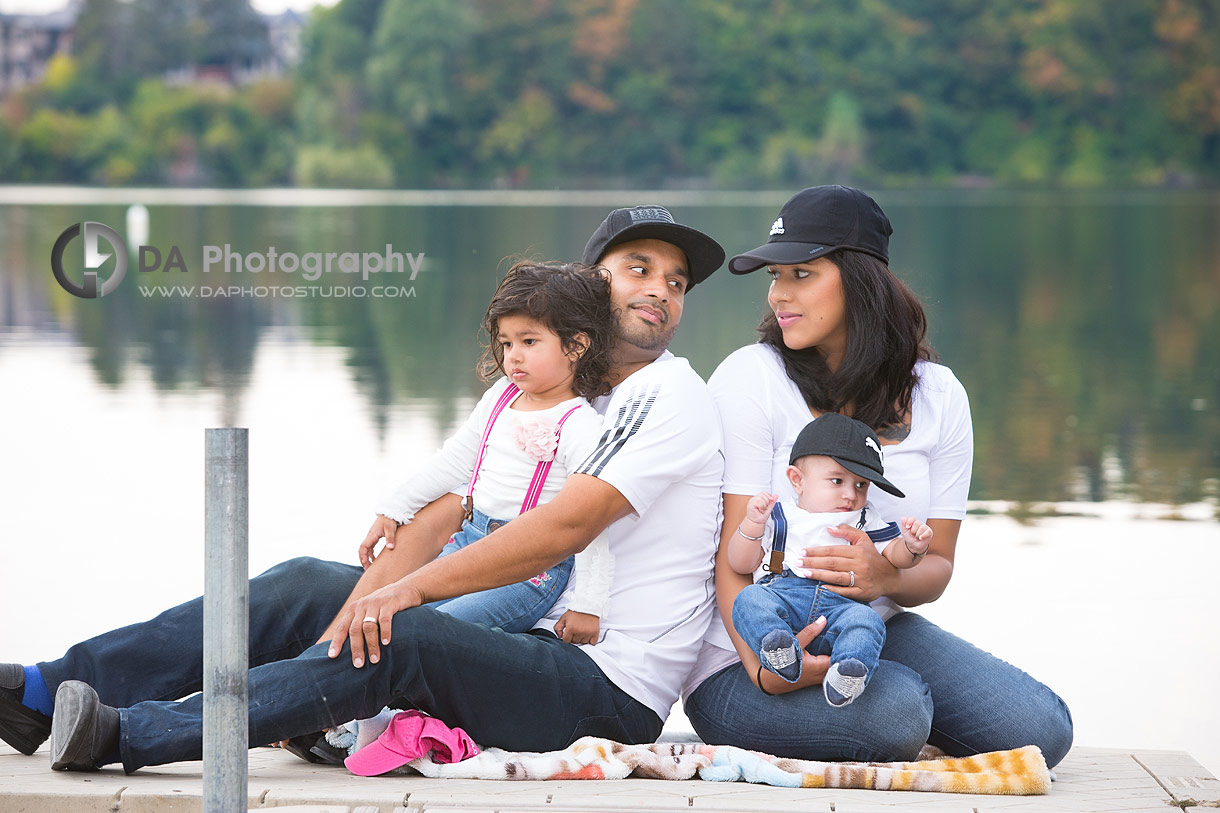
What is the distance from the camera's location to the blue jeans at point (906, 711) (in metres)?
3.45

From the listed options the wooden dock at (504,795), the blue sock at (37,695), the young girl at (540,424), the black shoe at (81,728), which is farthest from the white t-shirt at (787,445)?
the blue sock at (37,695)

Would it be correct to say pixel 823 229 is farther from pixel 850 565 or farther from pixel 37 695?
pixel 37 695

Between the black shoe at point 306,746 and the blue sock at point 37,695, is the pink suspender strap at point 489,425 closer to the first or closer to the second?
the black shoe at point 306,746

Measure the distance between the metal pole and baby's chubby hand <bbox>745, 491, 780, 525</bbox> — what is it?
1269mm

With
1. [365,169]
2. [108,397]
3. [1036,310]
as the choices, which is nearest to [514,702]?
[108,397]

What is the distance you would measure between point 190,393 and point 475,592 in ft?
28.6

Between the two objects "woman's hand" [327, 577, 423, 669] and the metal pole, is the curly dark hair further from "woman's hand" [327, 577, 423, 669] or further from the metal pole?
the metal pole

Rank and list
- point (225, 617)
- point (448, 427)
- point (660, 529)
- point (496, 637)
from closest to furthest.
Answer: point (225, 617) < point (496, 637) < point (660, 529) < point (448, 427)

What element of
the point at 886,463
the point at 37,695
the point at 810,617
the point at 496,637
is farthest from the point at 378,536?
the point at 886,463

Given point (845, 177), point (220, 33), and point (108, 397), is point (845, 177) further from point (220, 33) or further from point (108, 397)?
point (108, 397)

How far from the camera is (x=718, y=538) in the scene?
11.9 ft

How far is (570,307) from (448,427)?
20.7ft

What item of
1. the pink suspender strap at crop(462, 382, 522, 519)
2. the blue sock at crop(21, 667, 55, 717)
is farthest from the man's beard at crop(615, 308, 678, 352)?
the blue sock at crop(21, 667, 55, 717)

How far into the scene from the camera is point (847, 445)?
3406 millimetres
